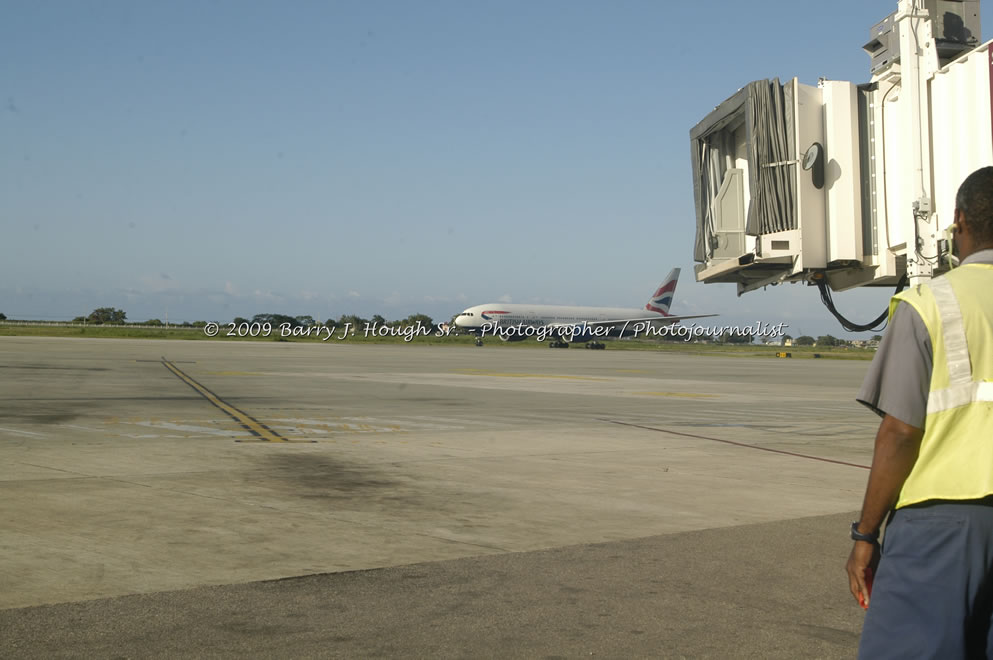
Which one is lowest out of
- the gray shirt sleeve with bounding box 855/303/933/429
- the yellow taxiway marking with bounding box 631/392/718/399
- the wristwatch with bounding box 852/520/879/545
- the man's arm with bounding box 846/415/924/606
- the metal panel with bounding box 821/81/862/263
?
the yellow taxiway marking with bounding box 631/392/718/399

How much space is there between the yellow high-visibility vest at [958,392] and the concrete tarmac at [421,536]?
6.90ft

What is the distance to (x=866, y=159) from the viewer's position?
25.8ft

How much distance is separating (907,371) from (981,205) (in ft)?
2.23

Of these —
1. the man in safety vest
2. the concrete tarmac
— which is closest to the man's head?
the man in safety vest

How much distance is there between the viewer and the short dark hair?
309cm

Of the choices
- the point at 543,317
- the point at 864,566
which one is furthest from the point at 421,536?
the point at 543,317

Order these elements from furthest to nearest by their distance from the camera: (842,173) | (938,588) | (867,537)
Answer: (842,173) → (867,537) → (938,588)

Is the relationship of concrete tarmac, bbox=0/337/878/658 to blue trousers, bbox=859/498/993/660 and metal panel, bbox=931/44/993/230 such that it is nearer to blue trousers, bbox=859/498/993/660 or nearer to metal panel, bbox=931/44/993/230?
blue trousers, bbox=859/498/993/660

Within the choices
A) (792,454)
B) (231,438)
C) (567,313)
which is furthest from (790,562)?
(567,313)

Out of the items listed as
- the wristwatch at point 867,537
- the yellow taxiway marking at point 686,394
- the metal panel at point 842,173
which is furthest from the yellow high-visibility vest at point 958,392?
the yellow taxiway marking at point 686,394

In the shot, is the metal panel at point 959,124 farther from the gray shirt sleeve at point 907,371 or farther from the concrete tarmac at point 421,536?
the gray shirt sleeve at point 907,371

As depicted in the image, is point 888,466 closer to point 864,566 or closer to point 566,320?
point 864,566

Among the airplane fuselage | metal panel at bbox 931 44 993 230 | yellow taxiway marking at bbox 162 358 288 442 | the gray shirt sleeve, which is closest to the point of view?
the gray shirt sleeve

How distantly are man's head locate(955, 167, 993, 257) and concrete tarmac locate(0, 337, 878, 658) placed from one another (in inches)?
97.2
